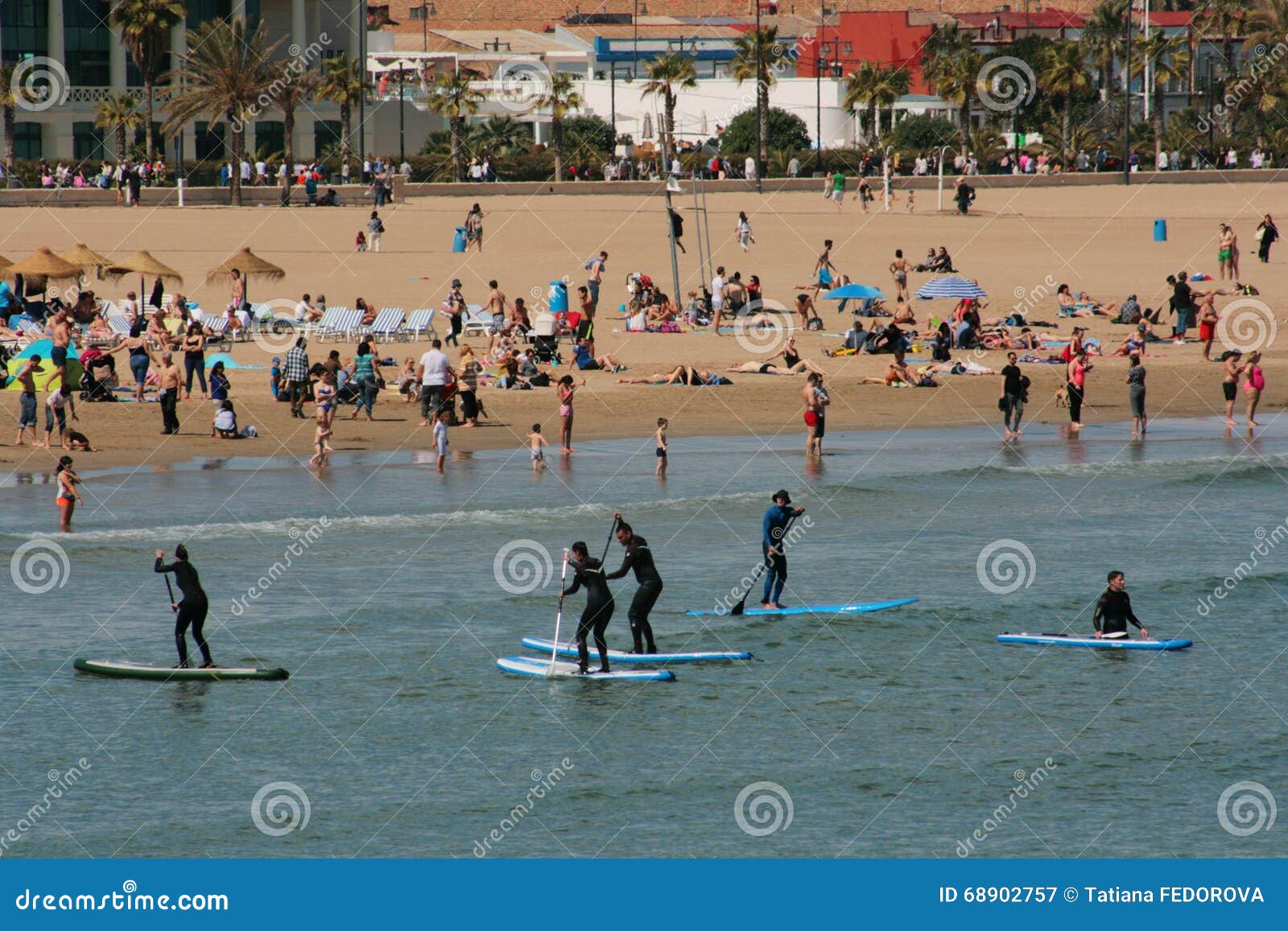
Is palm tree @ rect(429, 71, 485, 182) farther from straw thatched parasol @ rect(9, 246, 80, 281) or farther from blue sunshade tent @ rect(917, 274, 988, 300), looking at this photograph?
straw thatched parasol @ rect(9, 246, 80, 281)

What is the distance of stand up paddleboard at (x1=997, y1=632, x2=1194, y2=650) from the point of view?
68.9 ft

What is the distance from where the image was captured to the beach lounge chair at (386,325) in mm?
37812

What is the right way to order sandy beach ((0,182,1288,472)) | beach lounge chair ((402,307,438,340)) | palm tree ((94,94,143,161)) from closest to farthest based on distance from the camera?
sandy beach ((0,182,1288,472)) → beach lounge chair ((402,307,438,340)) → palm tree ((94,94,143,161))

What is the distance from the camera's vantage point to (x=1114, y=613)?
20.6m

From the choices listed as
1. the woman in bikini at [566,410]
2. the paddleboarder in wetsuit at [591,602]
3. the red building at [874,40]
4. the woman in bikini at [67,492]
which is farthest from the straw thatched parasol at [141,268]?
the red building at [874,40]

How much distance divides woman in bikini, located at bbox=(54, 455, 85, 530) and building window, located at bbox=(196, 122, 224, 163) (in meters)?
61.4

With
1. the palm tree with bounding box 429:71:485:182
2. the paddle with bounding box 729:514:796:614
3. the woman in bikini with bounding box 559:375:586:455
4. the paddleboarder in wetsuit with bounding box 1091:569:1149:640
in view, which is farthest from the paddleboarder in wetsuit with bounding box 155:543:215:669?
the palm tree with bounding box 429:71:485:182

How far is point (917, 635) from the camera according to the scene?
70.6ft

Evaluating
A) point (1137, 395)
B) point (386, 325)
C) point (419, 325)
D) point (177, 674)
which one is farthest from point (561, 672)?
point (419, 325)

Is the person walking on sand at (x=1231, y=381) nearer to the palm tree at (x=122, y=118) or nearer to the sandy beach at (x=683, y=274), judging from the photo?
the sandy beach at (x=683, y=274)

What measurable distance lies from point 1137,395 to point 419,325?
1553cm

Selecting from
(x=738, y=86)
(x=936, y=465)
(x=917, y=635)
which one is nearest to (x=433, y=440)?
(x=936, y=465)

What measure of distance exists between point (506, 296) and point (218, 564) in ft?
69.0

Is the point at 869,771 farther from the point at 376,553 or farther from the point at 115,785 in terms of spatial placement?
the point at 376,553
